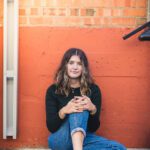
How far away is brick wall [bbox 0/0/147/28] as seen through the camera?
3.60 m

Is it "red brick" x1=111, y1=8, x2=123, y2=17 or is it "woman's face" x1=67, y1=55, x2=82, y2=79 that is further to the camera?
"red brick" x1=111, y1=8, x2=123, y2=17

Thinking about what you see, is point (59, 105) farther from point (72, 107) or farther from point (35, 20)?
point (35, 20)

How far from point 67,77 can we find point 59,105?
0.98ft

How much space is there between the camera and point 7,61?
11.9ft

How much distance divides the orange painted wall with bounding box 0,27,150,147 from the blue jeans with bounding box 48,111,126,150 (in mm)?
545

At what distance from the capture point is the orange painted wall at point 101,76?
3.62 m

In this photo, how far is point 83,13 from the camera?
3.61 meters

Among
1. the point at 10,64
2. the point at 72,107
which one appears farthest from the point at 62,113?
the point at 10,64

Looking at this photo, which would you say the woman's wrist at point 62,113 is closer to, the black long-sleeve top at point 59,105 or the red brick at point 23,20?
the black long-sleeve top at point 59,105

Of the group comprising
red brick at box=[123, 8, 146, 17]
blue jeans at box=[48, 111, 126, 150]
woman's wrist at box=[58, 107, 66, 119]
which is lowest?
blue jeans at box=[48, 111, 126, 150]

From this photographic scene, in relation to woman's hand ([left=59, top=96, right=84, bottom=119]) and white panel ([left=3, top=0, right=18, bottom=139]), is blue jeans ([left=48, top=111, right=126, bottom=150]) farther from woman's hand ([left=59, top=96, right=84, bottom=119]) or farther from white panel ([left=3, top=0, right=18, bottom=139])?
white panel ([left=3, top=0, right=18, bottom=139])

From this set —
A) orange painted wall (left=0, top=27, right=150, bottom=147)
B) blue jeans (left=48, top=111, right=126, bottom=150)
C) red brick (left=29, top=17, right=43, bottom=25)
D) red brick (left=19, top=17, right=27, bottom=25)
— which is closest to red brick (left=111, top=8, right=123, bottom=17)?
orange painted wall (left=0, top=27, right=150, bottom=147)

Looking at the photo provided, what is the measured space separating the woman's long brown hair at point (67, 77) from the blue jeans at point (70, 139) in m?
0.30

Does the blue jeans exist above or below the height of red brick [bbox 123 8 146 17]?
below
